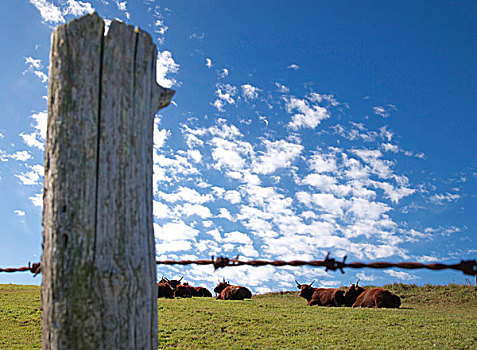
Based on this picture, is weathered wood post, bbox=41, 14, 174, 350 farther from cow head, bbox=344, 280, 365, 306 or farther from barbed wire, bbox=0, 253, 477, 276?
cow head, bbox=344, 280, 365, 306

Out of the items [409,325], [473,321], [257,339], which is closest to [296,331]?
[257,339]

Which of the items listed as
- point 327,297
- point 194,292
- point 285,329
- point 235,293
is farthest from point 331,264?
point 194,292

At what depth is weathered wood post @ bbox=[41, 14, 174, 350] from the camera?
6.77 ft

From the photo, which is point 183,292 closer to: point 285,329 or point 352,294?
point 352,294

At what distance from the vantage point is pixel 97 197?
2121 millimetres

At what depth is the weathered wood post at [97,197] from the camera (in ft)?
6.77

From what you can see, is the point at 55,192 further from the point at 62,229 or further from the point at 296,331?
the point at 296,331

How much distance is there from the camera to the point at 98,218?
2.11 meters

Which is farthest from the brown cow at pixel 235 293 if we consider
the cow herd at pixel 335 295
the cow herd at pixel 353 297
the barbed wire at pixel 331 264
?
the barbed wire at pixel 331 264

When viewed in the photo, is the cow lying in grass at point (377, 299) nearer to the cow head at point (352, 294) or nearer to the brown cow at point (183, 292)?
the cow head at point (352, 294)

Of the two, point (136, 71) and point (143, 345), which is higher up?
point (136, 71)

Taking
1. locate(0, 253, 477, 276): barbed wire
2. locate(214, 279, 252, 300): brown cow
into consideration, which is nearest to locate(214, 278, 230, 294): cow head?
locate(214, 279, 252, 300): brown cow

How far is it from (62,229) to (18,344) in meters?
6.83

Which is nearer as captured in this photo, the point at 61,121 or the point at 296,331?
the point at 61,121
